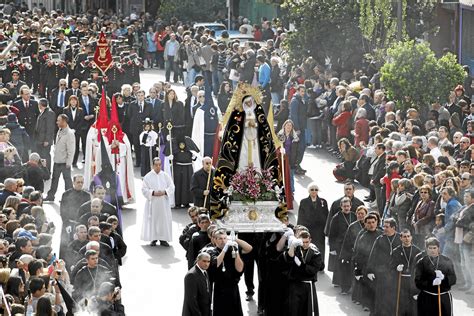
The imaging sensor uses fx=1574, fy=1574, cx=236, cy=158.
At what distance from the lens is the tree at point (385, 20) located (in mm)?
35688

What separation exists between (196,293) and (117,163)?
8.90m

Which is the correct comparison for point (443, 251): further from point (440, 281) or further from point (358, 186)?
point (358, 186)

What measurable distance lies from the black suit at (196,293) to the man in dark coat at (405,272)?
9.72 ft

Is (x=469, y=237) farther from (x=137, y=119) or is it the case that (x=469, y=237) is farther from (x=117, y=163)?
(x=137, y=119)

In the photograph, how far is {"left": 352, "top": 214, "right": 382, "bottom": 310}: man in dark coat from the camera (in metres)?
20.5

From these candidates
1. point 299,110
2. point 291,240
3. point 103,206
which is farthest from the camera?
point 299,110

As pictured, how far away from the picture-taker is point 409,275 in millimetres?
20047

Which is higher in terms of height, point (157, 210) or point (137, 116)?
point (137, 116)

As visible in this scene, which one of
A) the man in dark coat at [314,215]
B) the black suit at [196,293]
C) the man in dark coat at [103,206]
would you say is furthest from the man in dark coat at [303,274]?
the man in dark coat at [103,206]

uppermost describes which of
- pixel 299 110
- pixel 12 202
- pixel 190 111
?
pixel 190 111

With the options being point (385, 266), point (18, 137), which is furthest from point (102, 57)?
point (385, 266)

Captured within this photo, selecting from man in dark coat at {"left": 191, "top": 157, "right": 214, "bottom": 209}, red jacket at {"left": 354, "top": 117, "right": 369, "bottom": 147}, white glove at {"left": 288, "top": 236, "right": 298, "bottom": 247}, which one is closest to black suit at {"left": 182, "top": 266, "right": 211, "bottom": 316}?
white glove at {"left": 288, "top": 236, "right": 298, "bottom": 247}

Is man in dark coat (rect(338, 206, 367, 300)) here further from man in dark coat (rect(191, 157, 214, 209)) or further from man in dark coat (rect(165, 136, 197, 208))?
man in dark coat (rect(165, 136, 197, 208))

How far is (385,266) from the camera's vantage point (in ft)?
66.3
